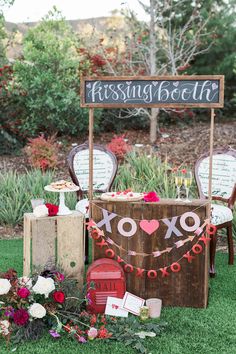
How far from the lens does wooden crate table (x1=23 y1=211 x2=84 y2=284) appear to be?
4184 mm

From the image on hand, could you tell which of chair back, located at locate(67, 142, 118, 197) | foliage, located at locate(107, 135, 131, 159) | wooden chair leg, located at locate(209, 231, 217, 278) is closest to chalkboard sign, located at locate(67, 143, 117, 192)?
chair back, located at locate(67, 142, 118, 197)

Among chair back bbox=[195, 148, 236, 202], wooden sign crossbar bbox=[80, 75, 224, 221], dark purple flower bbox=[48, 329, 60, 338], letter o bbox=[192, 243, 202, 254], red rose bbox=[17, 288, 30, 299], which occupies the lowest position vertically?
dark purple flower bbox=[48, 329, 60, 338]

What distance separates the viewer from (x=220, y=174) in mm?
5668

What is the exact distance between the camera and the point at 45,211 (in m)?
4.26

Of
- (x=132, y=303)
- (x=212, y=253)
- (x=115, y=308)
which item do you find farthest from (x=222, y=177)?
(x=115, y=308)

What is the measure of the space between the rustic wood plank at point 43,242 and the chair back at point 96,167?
1655 millimetres

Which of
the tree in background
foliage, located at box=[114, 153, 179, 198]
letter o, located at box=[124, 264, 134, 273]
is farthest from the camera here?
the tree in background

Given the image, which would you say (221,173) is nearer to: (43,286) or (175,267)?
(175,267)

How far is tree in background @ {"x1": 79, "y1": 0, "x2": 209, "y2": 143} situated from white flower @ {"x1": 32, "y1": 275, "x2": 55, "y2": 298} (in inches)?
219

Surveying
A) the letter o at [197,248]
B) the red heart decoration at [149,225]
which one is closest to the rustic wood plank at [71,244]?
the red heart decoration at [149,225]

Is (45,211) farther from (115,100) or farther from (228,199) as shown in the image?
(228,199)

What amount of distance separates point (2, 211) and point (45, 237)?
2.90m

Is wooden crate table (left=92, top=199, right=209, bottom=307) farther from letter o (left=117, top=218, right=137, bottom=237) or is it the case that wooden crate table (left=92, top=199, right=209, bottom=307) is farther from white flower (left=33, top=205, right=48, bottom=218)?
white flower (left=33, top=205, right=48, bottom=218)

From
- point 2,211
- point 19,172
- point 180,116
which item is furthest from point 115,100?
point 180,116
